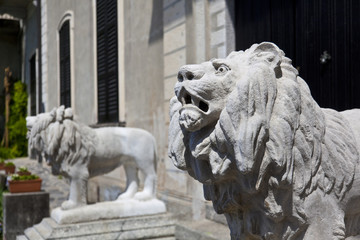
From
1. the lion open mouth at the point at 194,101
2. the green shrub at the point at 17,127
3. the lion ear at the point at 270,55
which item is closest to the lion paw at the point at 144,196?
the lion open mouth at the point at 194,101

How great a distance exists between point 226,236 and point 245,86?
2531mm

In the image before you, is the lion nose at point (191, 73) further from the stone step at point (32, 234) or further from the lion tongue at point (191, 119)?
the stone step at point (32, 234)

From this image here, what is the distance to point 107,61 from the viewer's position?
27.6ft

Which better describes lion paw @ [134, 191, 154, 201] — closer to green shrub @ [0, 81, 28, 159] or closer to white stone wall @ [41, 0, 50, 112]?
white stone wall @ [41, 0, 50, 112]

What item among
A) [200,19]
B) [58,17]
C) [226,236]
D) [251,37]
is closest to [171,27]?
[200,19]

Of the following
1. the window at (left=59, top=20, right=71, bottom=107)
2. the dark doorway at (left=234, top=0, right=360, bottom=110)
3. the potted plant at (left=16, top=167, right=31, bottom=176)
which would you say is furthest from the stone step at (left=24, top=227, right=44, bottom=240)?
the window at (left=59, top=20, right=71, bottom=107)

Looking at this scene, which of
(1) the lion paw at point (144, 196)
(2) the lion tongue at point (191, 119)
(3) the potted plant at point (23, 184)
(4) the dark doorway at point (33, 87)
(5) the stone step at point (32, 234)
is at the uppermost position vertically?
(4) the dark doorway at point (33, 87)

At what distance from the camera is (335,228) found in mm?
1735

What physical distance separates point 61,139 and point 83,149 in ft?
0.80

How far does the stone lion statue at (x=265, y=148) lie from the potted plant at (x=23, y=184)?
3.83m

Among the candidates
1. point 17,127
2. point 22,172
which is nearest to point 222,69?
point 22,172

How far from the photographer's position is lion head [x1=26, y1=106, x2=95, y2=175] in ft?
13.6

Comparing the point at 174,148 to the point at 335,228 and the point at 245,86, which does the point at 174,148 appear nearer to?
the point at 245,86

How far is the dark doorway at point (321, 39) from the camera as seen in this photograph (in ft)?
10.8
